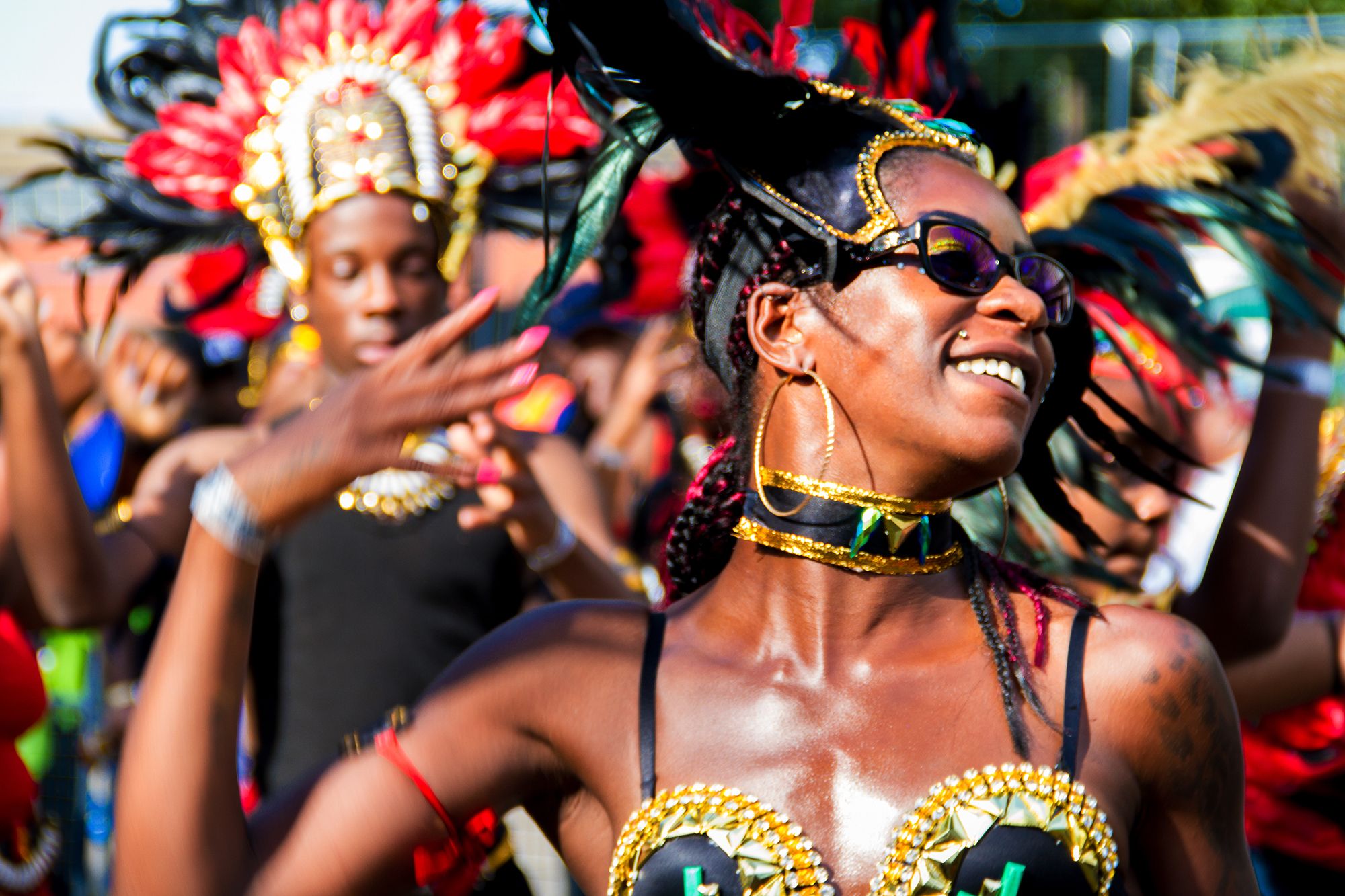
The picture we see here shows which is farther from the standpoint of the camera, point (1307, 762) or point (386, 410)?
point (1307, 762)

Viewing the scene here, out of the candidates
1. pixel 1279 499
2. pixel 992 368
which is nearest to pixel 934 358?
pixel 992 368

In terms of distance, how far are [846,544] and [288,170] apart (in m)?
2.29

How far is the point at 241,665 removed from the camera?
197cm

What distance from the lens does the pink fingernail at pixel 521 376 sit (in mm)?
1837

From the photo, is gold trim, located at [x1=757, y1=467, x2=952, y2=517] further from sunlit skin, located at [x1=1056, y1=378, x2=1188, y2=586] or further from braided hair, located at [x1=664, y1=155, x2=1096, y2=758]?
sunlit skin, located at [x1=1056, y1=378, x2=1188, y2=586]

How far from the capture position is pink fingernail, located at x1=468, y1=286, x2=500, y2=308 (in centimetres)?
187

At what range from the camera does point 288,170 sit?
3812 millimetres

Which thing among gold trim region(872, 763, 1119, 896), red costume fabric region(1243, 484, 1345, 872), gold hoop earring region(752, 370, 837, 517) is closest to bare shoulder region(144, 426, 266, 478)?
gold hoop earring region(752, 370, 837, 517)

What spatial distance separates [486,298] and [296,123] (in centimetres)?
221

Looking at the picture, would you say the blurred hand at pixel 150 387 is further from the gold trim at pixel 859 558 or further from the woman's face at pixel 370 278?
the gold trim at pixel 859 558

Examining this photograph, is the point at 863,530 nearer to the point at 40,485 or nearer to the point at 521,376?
the point at 521,376

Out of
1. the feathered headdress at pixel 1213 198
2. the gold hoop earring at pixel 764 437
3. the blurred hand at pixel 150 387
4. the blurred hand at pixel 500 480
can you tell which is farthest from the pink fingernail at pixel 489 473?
the blurred hand at pixel 150 387

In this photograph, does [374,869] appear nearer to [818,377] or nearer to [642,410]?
[818,377]

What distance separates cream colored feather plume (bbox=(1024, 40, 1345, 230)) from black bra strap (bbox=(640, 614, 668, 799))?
1.19 meters
